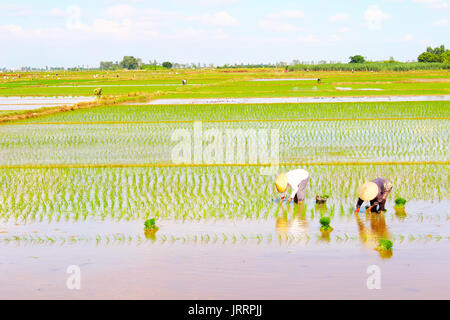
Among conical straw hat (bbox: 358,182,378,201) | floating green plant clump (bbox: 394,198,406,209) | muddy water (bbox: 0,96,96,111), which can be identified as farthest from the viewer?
muddy water (bbox: 0,96,96,111)

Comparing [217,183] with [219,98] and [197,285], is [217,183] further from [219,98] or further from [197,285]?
[219,98]

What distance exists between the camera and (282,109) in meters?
21.2

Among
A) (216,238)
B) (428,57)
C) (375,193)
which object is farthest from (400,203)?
(428,57)

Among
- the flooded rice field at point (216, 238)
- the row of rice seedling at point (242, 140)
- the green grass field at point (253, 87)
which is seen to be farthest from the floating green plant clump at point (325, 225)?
the green grass field at point (253, 87)

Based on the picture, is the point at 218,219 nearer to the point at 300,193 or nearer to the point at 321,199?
the point at 300,193

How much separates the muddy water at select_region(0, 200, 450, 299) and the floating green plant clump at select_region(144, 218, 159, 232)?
9cm

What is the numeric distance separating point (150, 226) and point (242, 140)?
25.8 ft

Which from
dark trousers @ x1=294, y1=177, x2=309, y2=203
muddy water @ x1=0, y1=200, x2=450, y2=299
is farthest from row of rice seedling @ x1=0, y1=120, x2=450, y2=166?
muddy water @ x1=0, y1=200, x2=450, y2=299

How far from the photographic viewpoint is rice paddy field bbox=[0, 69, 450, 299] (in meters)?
5.04

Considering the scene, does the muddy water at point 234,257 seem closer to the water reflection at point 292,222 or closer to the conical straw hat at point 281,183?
the water reflection at point 292,222

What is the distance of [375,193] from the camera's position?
6.89m

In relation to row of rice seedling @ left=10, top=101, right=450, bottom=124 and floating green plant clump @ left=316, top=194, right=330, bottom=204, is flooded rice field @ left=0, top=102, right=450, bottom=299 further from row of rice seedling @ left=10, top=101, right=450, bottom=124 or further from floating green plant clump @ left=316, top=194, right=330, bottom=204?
row of rice seedling @ left=10, top=101, right=450, bottom=124

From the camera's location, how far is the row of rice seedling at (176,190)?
754cm
